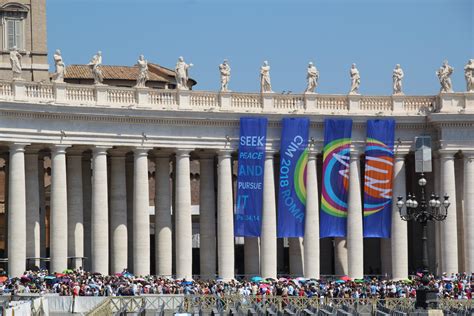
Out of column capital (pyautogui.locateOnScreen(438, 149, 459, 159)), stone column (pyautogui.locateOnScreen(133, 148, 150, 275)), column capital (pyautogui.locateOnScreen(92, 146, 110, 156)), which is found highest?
column capital (pyautogui.locateOnScreen(92, 146, 110, 156))

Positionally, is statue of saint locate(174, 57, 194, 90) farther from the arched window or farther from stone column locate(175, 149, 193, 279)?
the arched window

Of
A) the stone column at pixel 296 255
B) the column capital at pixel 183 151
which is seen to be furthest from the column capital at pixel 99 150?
the stone column at pixel 296 255

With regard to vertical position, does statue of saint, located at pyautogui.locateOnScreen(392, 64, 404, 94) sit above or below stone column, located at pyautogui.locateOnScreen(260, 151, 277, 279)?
above

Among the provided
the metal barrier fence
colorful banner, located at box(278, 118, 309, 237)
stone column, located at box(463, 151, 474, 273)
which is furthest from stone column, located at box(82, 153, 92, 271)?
stone column, located at box(463, 151, 474, 273)

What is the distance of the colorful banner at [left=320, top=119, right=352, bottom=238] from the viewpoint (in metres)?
112

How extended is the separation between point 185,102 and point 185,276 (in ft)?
40.2

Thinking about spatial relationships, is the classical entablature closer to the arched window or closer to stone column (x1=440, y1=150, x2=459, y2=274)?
stone column (x1=440, y1=150, x2=459, y2=274)

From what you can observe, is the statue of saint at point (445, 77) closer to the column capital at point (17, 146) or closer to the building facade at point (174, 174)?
the building facade at point (174, 174)

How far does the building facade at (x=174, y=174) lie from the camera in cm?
10494

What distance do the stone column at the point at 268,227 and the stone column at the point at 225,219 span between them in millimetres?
2245

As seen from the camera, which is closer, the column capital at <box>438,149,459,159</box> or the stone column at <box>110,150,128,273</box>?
the stone column at <box>110,150,128,273</box>

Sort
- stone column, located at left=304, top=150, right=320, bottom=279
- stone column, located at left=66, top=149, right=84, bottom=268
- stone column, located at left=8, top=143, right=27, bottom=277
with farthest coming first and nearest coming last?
stone column, located at left=304, top=150, right=320, bottom=279
stone column, located at left=66, top=149, right=84, bottom=268
stone column, located at left=8, top=143, right=27, bottom=277

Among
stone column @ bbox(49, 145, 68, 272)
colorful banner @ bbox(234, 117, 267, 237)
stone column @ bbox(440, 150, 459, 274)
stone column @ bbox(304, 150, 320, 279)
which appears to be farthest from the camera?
stone column @ bbox(440, 150, 459, 274)

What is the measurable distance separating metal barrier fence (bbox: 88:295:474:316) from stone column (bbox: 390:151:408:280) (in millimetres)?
20763
